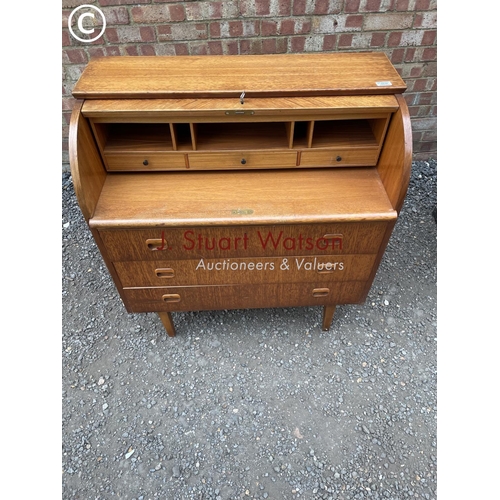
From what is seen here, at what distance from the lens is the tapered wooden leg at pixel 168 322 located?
69.3 inches

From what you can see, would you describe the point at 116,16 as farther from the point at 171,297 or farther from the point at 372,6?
the point at 171,297

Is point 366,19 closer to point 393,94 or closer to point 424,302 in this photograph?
point 393,94

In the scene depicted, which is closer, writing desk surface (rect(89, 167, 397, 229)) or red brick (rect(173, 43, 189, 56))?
writing desk surface (rect(89, 167, 397, 229))

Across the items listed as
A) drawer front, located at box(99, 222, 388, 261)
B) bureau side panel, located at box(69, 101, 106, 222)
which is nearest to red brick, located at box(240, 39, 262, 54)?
bureau side panel, located at box(69, 101, 106, 222)

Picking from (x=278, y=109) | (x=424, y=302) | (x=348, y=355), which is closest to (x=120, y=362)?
(x=348, y=355)

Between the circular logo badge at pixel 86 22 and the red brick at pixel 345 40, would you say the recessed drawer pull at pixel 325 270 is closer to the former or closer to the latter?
the red brick at pixel 345 40

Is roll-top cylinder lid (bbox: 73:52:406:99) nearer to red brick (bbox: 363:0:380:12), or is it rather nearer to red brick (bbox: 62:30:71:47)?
red brick (bbox: 363:0:380:12)

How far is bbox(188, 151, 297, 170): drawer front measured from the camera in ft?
4.62

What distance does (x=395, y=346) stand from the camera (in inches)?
74.0

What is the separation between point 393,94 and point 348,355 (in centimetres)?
120

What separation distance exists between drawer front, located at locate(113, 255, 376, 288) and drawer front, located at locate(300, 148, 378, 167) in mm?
359

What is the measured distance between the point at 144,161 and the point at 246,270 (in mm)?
567

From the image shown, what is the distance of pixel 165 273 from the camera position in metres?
1.48

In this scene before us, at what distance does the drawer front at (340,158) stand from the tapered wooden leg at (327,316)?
686mm
